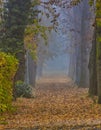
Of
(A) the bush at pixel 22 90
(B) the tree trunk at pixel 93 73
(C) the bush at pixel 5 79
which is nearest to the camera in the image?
(C) the bush at pixel 5 79

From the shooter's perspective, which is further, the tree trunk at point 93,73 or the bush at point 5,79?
the tree trunk at point 93,73

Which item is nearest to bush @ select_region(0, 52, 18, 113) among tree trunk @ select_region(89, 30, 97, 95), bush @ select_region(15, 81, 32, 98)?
tree trunk @ select_region(89, 30, 97, 95)

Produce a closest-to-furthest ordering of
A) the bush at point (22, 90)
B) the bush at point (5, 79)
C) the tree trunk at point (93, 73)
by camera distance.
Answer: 1. the bush at point (5, 79)
2. the tree trunk at point (93, 73)
3. the bush at point (22, 90)

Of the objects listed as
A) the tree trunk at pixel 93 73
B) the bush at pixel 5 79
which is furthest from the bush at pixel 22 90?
the bush at pixel 5 79

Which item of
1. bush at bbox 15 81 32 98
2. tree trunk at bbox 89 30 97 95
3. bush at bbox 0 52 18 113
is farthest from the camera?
bush at bbox 15 81 32 98

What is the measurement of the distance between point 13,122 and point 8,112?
2940 millimetres

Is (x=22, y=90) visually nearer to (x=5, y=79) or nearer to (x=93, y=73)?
(x=93, y=73)

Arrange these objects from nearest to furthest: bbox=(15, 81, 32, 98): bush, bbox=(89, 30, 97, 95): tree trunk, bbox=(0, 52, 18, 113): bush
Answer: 1. bbox=(0, 52, 18, 113): bush
2. bbox=(89, 30, 97, 95): tree trunk
3. bbox=(15, 81, 32, 98): bush

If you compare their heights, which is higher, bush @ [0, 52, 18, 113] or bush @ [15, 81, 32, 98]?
bush @ [0, 52, 18, 113]

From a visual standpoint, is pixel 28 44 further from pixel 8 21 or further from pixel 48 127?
pixel 48 127

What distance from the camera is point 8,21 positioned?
25.1 metres

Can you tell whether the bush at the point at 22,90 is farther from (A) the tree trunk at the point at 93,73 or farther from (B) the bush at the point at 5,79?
(B) the bush at the point at 5,79

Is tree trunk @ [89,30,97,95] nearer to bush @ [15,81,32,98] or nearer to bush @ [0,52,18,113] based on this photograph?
bush @ [15,81,32,98]

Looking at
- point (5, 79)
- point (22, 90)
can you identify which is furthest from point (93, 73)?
point (5, 79)
